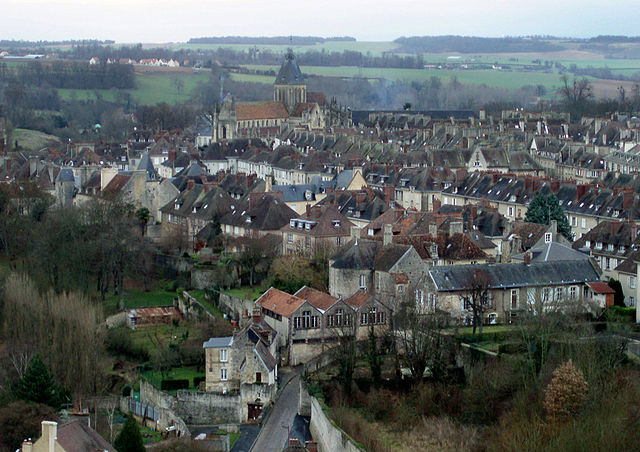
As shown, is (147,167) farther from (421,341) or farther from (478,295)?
(421,341)

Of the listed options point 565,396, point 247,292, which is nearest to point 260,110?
point 247,292

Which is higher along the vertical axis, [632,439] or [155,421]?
[632,439]

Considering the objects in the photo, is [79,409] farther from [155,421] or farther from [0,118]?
[0,118]

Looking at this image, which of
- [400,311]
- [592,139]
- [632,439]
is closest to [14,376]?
[400,311]

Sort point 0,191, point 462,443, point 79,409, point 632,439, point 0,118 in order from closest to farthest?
point 632,439
point 462,443
point 79,409
point 0,191
point 0,118

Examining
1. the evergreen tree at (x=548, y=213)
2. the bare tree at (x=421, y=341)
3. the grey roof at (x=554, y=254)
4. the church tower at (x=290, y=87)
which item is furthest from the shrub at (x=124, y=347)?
the church tower at (x=290, y=87)

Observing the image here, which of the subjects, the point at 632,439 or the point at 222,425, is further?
the point at 222,425

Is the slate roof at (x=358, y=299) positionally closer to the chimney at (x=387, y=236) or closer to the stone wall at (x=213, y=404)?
the chimney at (x=387, y=236)
